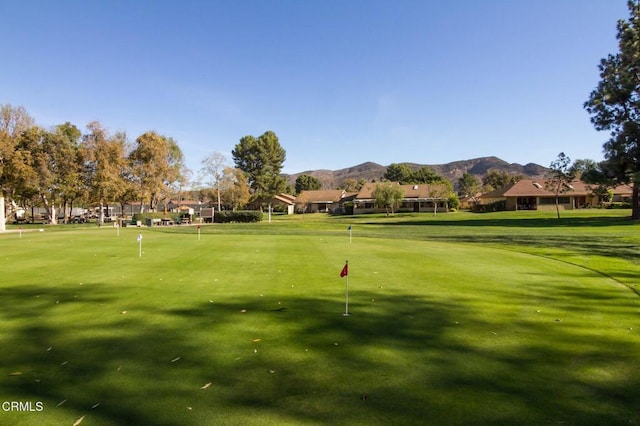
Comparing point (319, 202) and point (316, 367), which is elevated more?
point (319, 202)

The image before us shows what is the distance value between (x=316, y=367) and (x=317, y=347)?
2.13 ft

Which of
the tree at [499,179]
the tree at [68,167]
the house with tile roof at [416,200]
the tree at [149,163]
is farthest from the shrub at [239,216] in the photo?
the tree at [499,179]

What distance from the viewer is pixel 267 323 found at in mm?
6375

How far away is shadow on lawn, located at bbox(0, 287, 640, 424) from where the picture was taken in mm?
3730

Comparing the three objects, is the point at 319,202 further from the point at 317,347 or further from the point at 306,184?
the point at 317,347

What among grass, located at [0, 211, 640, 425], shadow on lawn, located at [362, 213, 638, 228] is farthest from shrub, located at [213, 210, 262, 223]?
grass, located at [0, 211, 640, 425]

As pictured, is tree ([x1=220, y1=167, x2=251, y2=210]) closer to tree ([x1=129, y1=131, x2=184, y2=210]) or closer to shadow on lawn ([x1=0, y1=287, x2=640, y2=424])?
tree ([x1=129, y1=131, x2=184, y2=210])

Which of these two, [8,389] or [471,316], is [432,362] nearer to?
[471,316]

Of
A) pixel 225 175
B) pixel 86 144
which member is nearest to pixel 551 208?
pixel 225 175

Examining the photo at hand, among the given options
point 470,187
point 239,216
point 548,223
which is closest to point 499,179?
point 470,187

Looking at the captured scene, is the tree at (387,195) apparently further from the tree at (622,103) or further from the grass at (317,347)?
the grass at (317,347)

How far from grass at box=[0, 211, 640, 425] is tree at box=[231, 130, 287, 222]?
84.6 m

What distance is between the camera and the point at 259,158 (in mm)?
97625

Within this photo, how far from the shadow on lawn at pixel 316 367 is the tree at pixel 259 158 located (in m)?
87.2
